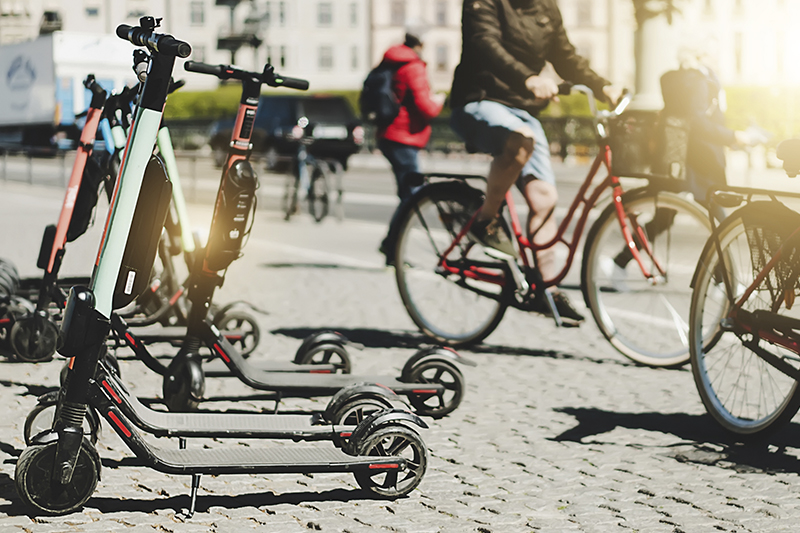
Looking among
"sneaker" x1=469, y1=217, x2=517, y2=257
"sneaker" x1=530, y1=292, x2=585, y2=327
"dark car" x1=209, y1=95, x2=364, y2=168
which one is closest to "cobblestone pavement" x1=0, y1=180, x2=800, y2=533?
"sneaker" x1=530, y1=292, x2=585, y2=327

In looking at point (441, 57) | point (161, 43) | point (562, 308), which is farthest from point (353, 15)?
point (161, 43)

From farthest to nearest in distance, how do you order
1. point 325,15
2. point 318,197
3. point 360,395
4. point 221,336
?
point 325,15
point 318,197
point 221,336
point 360,395

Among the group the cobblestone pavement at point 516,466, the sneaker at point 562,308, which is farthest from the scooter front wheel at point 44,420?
the sneaker at point 562,308

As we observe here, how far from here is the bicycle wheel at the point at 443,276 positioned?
19.6ft

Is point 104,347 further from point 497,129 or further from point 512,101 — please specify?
point 512,101

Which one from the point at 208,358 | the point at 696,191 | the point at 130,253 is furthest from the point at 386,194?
the point at 130,253

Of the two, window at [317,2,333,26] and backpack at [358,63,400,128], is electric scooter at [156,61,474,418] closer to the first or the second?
backpack at [358,63,400,128]

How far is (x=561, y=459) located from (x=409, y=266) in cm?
239

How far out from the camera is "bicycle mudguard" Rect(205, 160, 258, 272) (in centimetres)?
428

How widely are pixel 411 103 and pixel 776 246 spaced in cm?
494

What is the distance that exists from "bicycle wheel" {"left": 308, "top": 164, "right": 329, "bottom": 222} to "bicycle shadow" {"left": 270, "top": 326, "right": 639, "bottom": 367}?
8463 mm

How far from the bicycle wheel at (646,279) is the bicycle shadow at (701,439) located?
1.00m

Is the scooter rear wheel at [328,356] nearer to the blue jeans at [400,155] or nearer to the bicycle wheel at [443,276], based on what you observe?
the bicycle wheel at [443,276]

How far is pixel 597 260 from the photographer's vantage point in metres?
5.80
